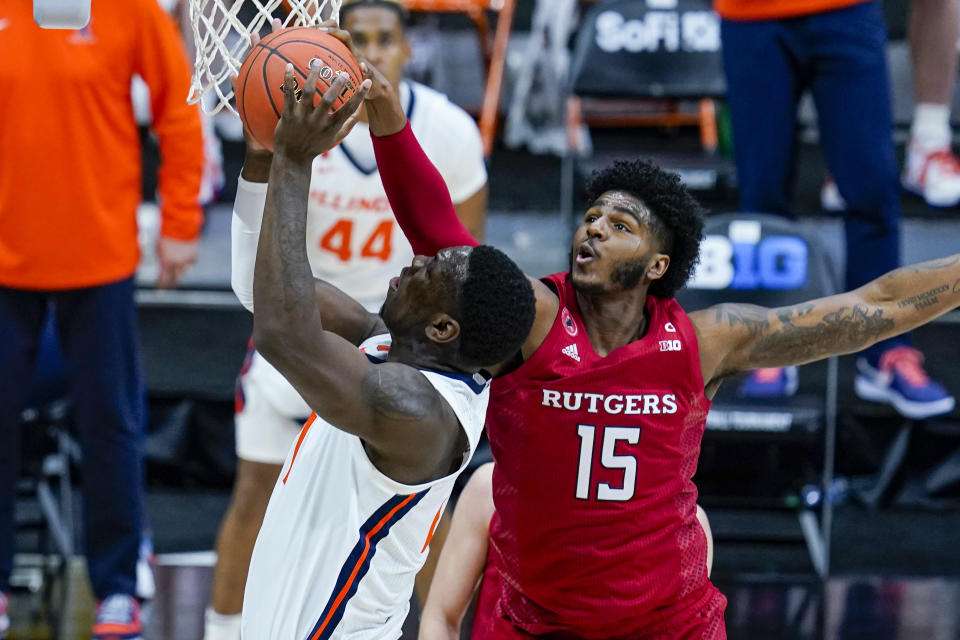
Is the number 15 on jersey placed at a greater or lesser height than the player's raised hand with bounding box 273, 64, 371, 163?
lesser

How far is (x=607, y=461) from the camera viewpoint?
9.47 feet

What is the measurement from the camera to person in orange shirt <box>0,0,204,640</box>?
4027 mm

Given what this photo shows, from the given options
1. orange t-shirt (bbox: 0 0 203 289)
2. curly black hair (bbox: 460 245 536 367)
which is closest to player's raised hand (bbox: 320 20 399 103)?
curly black hair (bbox: 460 245 536 367)

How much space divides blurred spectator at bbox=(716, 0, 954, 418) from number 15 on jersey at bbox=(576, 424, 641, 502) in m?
2.06

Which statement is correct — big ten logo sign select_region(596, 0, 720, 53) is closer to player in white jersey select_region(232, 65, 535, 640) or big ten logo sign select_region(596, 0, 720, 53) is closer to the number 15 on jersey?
the number 15 on jersey

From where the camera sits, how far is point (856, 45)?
470 cm

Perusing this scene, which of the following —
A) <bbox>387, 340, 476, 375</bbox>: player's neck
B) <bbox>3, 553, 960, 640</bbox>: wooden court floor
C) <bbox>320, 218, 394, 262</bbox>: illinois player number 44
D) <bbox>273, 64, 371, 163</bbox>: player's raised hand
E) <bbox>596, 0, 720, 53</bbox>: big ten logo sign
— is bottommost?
<bbox>3, 553, 960, 640</bbox>: wooden court floor

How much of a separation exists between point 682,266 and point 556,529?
24.7 inches

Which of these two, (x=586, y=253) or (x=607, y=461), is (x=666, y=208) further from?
(x=607, y=461)

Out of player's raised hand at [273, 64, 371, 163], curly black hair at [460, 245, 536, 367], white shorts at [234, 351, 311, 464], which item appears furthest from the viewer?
white shorts at [234, 351, 311, 464]

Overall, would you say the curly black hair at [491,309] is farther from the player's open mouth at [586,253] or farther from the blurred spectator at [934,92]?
the blurred spectator at [934,92]

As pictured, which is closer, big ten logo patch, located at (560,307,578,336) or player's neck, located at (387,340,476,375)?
player's neck, located at (387,340,476,375)

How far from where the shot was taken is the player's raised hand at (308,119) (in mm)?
2248

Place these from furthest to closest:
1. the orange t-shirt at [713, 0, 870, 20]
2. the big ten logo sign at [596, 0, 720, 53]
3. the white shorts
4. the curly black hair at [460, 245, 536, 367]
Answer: the big ten logo sign at [596, 0, 720, 53] < the orange t-shirt at [713, 0, 870, 20] < the white shorts < the curly black hair at [460, 245, 536, 367]
